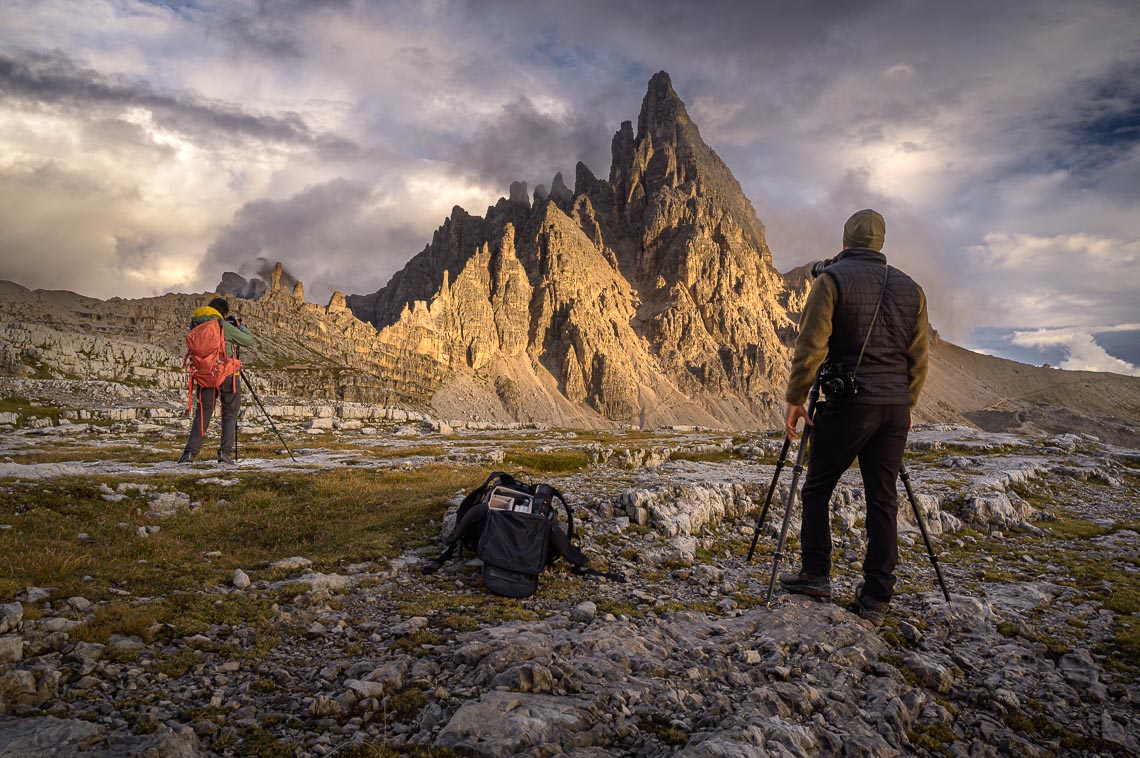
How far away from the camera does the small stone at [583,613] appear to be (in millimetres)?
6035

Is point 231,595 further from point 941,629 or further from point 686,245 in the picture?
point 686,245

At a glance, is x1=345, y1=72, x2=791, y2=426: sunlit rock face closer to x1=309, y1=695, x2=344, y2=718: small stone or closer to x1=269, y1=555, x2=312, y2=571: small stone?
x1=269, y1=555, x2=312, y2=571: small stone

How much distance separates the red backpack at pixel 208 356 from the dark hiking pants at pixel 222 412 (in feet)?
1.13

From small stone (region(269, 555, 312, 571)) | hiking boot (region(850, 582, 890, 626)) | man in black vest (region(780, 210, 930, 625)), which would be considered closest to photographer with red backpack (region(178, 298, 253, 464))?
small stone (region(269, 555, 312, 571))

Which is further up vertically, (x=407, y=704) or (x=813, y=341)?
(x=813, y=341)

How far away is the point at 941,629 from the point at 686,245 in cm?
20526

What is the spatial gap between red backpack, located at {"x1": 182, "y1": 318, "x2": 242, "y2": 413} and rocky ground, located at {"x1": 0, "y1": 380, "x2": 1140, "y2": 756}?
16.6 feet

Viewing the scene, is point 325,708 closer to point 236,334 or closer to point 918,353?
point 918,353

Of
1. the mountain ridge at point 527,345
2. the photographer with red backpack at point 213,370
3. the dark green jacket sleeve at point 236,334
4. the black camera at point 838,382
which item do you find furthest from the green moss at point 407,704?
the mountain ridge at point 527,345

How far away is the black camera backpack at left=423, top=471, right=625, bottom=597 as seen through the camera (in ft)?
23.0

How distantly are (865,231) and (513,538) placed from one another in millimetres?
6765

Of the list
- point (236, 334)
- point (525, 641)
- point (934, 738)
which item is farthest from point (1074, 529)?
point (236, 334)

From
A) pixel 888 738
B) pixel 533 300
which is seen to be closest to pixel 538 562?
pixel 888 738

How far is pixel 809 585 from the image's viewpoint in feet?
23.0
